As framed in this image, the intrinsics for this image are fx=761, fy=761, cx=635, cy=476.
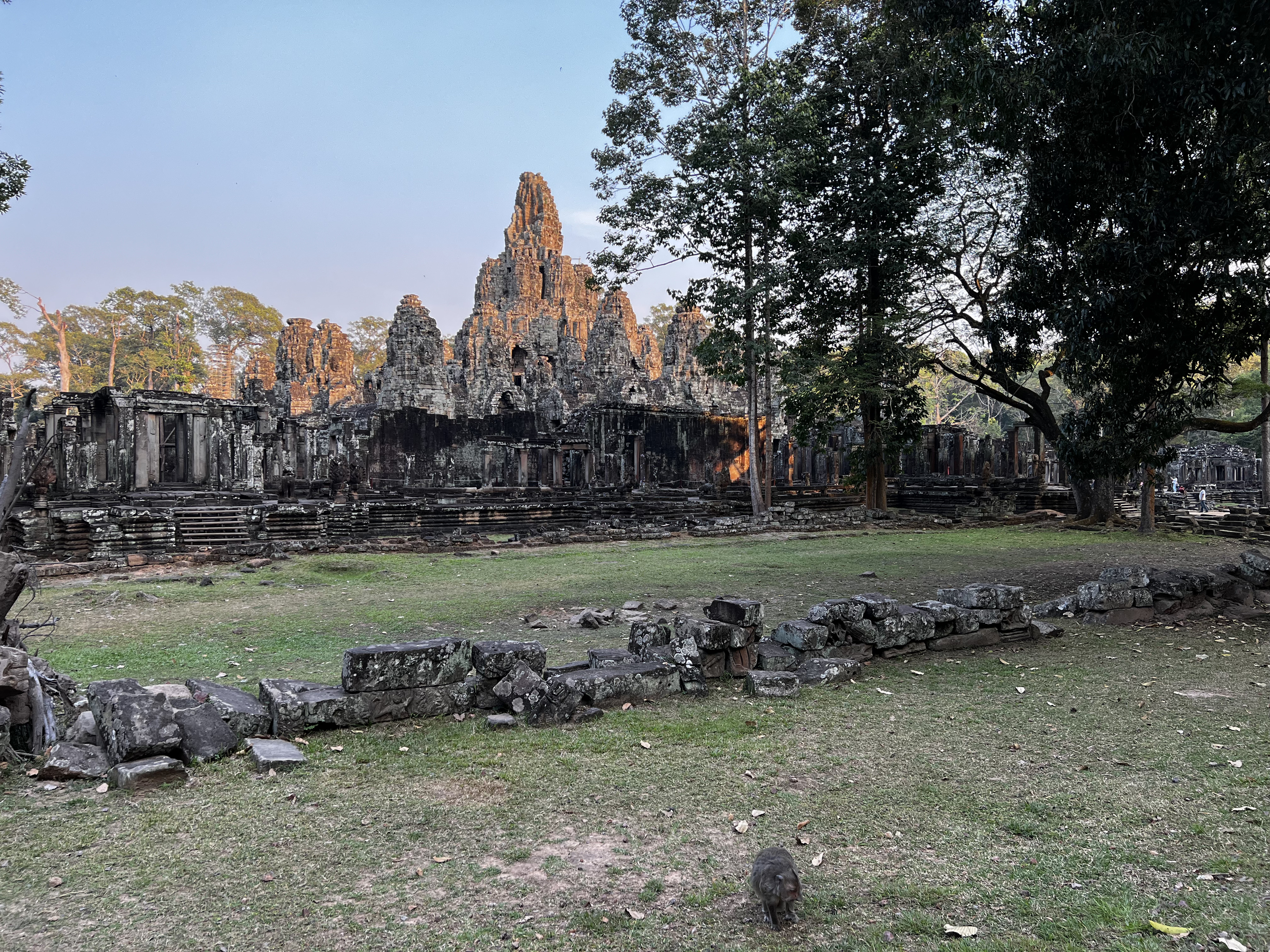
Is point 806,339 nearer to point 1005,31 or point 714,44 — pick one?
point 714,44

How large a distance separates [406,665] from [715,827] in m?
2.11

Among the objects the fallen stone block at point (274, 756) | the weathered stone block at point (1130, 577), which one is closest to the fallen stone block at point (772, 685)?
the fallen stone block at point (274, 756)

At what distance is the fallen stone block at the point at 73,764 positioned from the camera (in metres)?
3.48

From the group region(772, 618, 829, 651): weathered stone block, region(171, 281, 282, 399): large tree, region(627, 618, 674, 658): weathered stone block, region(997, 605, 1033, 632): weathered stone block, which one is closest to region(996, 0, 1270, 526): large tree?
region(997, 605, 1033, 632): weathered stone block

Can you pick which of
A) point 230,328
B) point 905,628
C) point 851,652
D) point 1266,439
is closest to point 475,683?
point 851,652

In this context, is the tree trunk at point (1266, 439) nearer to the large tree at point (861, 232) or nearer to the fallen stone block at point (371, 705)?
the large tree at point (861, 232)

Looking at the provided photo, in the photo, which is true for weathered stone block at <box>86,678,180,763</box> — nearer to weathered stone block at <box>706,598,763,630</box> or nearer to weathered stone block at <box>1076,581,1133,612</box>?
weathered stone block at <box>706,598,763,630</box>

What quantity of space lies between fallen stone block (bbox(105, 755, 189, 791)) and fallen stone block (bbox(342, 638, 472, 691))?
0.93 metres

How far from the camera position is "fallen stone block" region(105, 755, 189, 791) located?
3.38 m

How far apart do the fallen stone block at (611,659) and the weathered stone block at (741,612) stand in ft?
1.72

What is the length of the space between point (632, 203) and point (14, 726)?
1992 centimetres

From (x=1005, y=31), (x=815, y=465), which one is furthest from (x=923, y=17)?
(x=815, y=465)

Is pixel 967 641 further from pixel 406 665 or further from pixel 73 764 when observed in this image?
pixel 73 764

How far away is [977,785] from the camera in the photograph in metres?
3.49
